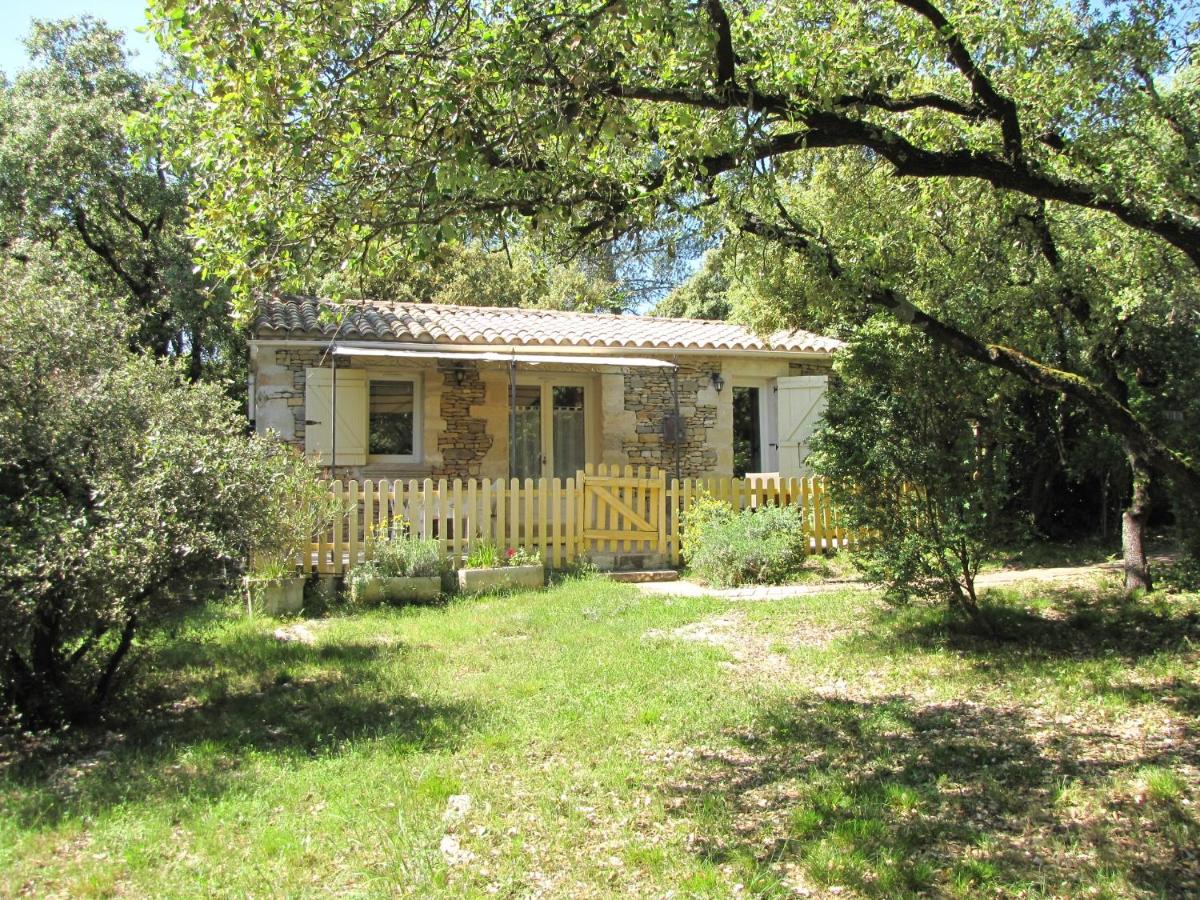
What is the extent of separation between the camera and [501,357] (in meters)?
11.7

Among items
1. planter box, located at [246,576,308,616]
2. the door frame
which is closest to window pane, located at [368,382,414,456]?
the door frame

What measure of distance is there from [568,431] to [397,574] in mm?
5240

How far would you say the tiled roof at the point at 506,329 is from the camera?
11812 millimetres

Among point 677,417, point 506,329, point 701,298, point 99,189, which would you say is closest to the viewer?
point 677,417

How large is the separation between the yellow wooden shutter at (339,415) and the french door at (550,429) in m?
2.43

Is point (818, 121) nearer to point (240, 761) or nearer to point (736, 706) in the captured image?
point (736, 706)

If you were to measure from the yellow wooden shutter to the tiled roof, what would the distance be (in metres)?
0.60

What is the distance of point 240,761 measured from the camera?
4.36 meters

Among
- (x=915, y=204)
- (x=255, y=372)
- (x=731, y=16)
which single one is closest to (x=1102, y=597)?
(x=915, y=204)

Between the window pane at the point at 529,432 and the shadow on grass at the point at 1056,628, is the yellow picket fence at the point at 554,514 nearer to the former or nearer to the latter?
the window pane at the point at 529,432

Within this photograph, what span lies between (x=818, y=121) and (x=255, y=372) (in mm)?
9301

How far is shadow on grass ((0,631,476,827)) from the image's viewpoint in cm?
400

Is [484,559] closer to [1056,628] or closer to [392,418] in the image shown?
[392,418]

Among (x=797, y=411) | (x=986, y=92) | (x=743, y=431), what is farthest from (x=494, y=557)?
(x=743, y=431)
